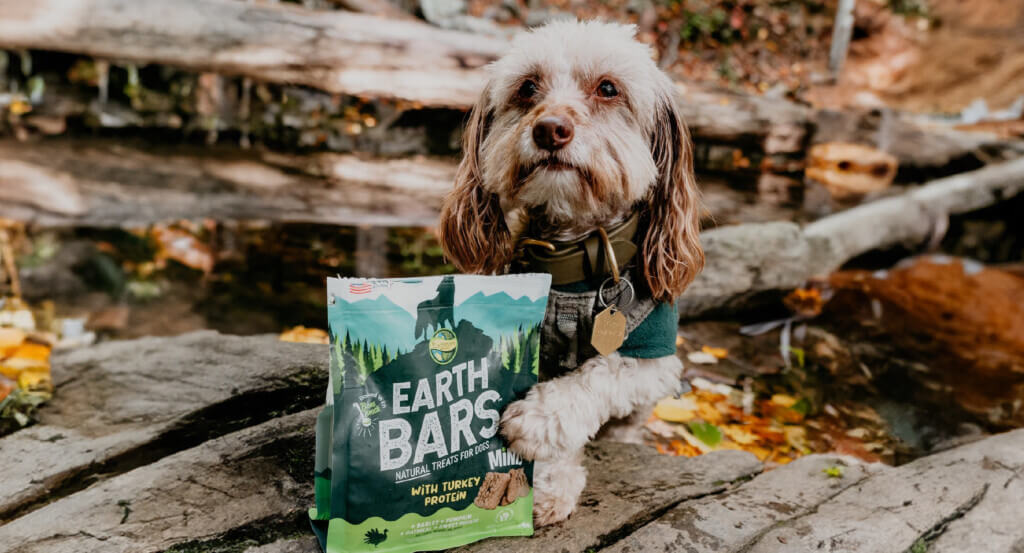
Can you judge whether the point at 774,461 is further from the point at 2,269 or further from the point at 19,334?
the point at 2,269

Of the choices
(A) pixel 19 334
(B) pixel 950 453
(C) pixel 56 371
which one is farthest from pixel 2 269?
(B) pixel 950 453

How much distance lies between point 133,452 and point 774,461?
8.41 feet

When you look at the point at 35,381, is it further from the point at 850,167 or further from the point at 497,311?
the point at 850,167

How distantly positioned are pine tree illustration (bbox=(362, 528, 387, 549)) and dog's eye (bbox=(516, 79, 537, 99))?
1425 mm

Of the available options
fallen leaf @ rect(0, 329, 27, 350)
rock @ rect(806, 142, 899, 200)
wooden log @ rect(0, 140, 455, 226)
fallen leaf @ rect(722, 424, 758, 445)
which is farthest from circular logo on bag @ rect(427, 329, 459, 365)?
rock @ rect(806, 142, 899, 200)

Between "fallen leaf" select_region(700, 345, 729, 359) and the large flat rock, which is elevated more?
the large flat rock

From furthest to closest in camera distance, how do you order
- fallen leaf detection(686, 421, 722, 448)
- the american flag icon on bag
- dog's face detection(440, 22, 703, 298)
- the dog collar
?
fallen leaf detection(686, 421, 722, 448), the dog collar, dog's face detection(440, 22, 703, 298), the american flag icon on bag

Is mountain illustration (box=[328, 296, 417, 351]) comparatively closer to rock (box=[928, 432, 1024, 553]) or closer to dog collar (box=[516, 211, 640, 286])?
dog collar (box=[516, 211, 640, 286])

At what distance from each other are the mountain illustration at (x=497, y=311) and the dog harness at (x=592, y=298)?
9.3 inches

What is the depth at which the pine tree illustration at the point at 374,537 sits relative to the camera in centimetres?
159

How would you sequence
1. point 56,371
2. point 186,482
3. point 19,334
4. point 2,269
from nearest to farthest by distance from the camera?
point 186,482 < point 56,371 < point 19,334 < point 2,269

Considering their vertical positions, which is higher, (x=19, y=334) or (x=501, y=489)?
(x=501, y=489)

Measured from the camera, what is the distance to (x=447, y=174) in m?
6.23

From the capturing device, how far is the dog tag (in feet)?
6.17
